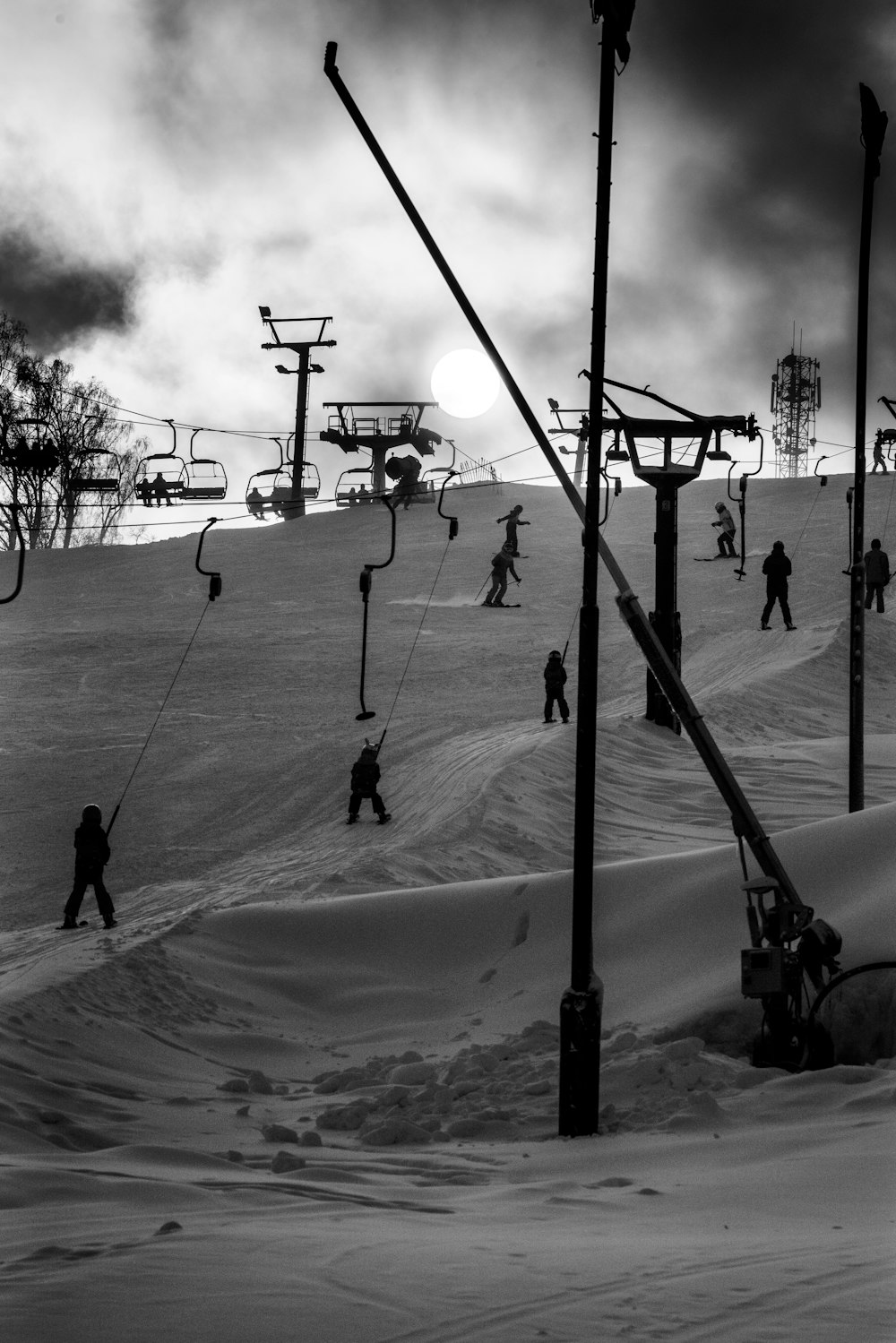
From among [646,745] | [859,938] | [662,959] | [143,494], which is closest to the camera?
[859,938]

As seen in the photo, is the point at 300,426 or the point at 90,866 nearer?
the point at 90,866

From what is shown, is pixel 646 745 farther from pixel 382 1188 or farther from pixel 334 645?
pixel 382 1188

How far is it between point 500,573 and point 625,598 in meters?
22.1

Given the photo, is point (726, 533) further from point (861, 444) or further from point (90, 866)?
point (90, 866)

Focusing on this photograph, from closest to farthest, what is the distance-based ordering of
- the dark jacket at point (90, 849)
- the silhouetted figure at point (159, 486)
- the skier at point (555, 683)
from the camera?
the dark jacket at point (90, 849), the skier at point (555, 683), the silhouetted figure at point (159, 486)

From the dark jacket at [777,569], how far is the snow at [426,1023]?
108 cm

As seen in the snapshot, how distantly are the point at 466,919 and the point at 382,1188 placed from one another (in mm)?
4984

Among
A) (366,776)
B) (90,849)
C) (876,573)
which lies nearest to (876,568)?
(876,573)

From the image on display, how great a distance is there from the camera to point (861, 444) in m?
14.6

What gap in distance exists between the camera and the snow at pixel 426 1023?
4.74 metres

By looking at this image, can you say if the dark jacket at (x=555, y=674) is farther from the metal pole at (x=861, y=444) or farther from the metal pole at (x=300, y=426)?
the metal pole at (x=300, y=426)

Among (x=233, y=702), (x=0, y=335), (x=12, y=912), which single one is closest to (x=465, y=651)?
(x=233, y=702)

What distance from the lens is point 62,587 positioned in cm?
3834

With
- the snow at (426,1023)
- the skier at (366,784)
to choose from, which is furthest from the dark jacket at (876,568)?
the skier at (366,784)
